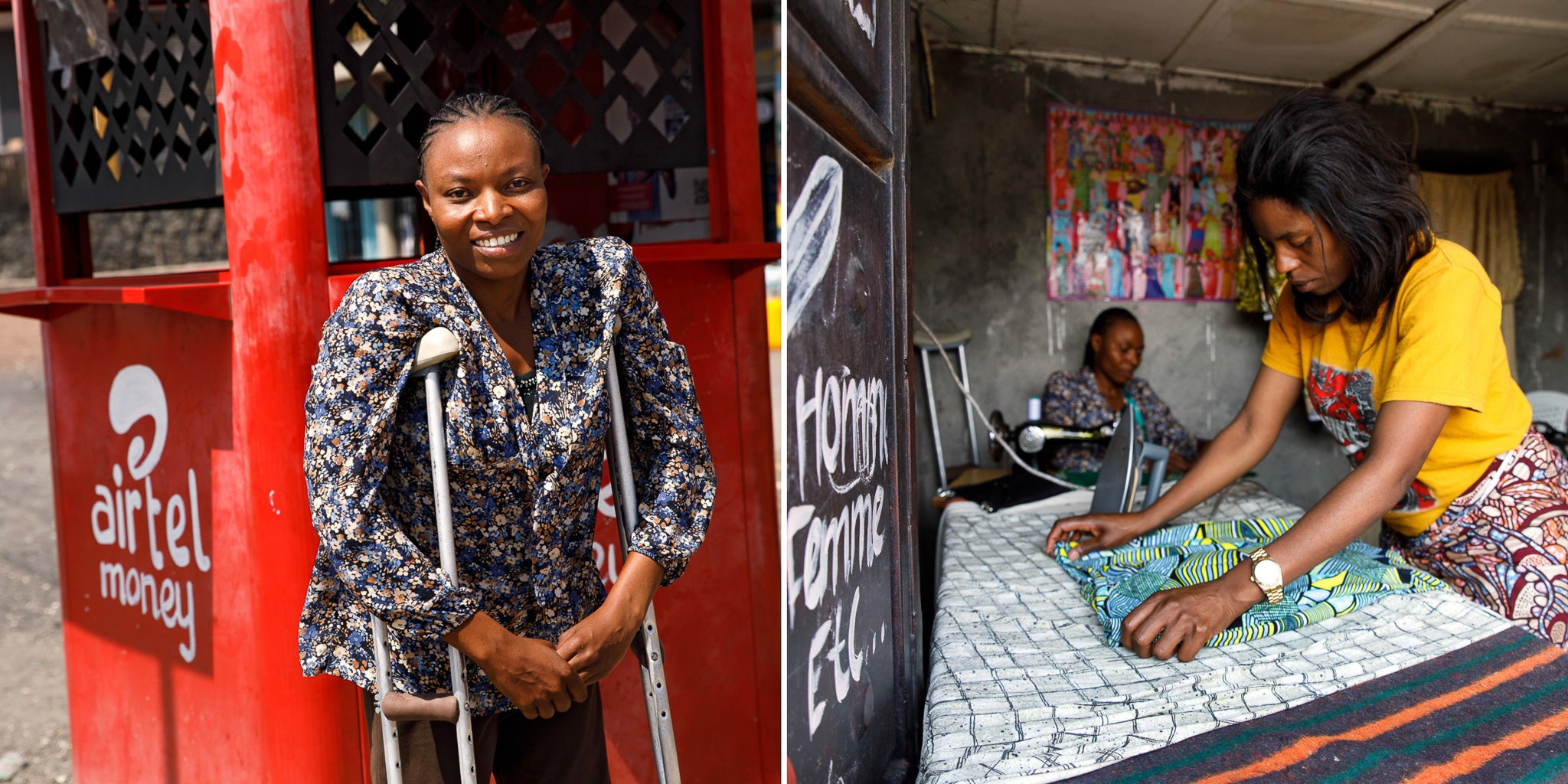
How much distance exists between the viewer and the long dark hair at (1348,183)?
85.4 inches

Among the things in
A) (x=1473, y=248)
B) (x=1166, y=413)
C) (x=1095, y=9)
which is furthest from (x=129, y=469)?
(x=1473, y=248)

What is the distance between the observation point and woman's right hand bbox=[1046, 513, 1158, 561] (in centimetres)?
288

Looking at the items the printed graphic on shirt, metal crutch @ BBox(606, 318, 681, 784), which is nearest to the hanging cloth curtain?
the printed graphic on shirt

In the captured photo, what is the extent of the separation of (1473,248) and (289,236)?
21.3ft

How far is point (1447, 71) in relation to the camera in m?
5.01

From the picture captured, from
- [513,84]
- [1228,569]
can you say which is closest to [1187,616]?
[1228,569]

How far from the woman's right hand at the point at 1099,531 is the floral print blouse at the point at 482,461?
1.53 meters

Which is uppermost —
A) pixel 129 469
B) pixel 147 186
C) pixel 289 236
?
pixel 147 186

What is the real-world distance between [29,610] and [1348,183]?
6150 millimetres

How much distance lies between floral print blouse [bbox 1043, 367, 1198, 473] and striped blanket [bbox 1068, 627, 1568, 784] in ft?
8.57

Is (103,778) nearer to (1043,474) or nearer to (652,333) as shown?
(652,333)

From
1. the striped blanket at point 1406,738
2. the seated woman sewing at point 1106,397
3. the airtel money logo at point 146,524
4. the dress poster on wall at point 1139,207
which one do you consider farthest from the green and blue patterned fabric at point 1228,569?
the dress poster on wall at point 1139,207

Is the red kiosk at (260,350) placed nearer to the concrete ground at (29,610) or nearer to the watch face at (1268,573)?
the concrete ground at (29,610)

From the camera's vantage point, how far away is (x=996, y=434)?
4570mm
